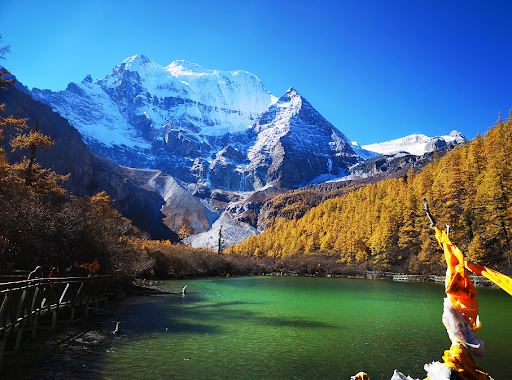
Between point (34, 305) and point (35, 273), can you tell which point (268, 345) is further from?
point (35, 273)

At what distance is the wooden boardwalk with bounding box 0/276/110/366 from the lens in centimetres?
1098

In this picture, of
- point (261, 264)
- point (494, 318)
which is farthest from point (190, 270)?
point (494, 318)

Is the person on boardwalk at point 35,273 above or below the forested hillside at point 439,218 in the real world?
below

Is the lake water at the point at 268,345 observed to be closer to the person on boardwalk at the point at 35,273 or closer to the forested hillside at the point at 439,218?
the person on boardwalk at the point at 35,273

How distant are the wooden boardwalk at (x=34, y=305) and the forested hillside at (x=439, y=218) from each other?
4519cm

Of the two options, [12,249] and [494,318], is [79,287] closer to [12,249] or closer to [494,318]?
[12,249]

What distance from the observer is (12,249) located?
2144 cm

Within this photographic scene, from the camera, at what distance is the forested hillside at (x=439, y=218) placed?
49.8 meters

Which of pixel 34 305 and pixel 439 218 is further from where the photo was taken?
Answer: pixel 439 218

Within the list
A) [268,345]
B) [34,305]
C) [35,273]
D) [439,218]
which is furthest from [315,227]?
[34,305]

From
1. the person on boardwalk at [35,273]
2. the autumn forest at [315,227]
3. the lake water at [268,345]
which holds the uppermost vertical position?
the autumn forest at [315,227]

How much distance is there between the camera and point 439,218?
62.7 m

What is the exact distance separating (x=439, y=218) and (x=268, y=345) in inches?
2344

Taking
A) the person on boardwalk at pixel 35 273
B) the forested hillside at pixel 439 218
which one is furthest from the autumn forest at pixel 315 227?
the person on boardwalk at pixel 35 273
